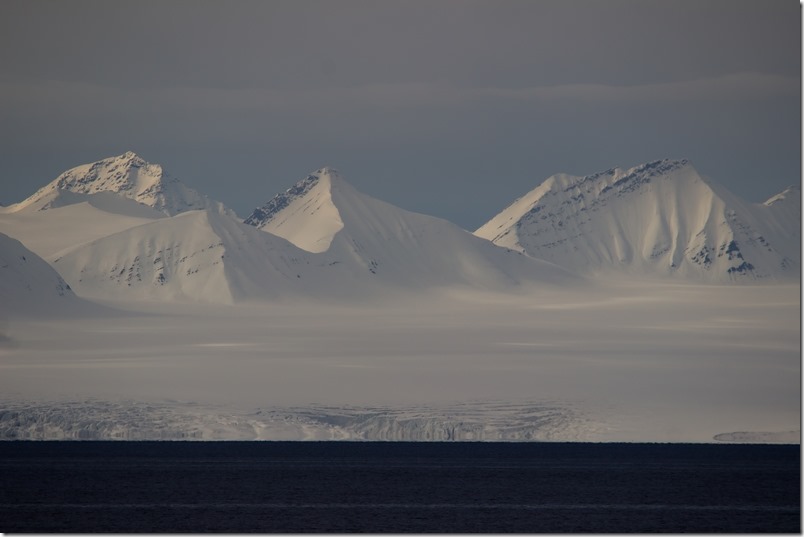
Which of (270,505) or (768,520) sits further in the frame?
(270,505)

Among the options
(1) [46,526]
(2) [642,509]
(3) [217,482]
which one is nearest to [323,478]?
(3) [217,482]

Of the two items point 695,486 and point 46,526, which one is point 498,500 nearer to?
point 695,486

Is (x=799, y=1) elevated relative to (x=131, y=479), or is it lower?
elevated

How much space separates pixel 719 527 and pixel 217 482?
72.7 metres

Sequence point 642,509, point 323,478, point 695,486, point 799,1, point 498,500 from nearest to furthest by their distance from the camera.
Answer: point 799,1, point 642,509, point 498,500, point 695,486, point 323,478

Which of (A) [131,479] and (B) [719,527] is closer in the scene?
(B) [719,527]

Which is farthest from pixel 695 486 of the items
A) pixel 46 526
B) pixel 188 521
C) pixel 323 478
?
pixel 46 526

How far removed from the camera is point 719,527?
5182 inches

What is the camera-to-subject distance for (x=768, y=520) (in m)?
138

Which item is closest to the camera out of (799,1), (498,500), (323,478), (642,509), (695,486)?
(799,1)

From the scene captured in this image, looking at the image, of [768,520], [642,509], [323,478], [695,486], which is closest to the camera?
[768,520]

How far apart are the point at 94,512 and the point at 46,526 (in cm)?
1347

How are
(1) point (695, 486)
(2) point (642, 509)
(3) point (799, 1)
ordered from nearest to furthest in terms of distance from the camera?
(3) point (799, 1) → (2) point (642, 509) → (1) point (695, 486)

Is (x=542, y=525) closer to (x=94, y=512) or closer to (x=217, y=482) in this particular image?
(x=94, y=512)
